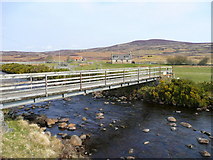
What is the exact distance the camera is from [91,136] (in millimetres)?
13055

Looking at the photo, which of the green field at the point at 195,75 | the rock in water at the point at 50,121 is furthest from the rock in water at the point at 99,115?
the green field at the point at 195,75

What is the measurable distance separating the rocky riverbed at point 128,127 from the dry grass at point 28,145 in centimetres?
156

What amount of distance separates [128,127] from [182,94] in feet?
30.3

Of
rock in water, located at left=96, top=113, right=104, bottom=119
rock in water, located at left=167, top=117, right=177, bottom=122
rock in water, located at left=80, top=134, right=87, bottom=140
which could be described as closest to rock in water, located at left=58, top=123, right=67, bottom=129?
rock in water, located at left=80, top=134, right=87, bottom=140

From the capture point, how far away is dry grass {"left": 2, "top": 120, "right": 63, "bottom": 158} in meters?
9.08

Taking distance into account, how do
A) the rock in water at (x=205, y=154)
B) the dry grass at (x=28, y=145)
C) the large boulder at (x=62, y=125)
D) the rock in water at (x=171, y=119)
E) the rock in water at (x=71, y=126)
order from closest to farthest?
1. the dry grass at (x=28, y=145)
2. the rock in water at (x=205, y=154)
3. the rock in water at (x=71, y=126)
4. the large boulder at (x=62, y=125)
5. the rock in water at (x=171, y=119)

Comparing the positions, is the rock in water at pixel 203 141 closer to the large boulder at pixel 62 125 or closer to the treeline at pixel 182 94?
the treeline at pixel 182 94

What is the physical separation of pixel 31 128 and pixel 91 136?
13.5 feet

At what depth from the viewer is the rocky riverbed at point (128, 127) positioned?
11180mm

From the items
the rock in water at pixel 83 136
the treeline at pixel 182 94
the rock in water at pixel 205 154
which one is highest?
the treeline at pixel 182 94

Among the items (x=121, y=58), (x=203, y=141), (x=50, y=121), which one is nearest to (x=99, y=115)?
(x=50, y=121)

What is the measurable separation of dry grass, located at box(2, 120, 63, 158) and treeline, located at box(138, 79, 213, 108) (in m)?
14.2

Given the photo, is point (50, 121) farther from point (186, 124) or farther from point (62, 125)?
point (186, 124)

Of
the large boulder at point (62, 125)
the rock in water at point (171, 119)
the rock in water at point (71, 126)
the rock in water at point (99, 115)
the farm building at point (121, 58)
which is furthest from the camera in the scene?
the farm building at point (121, 58)
